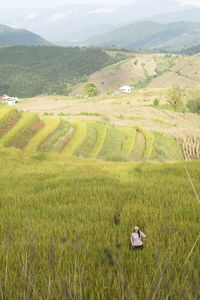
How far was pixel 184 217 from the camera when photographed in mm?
3070

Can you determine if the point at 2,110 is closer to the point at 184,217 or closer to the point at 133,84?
the point at 184,217

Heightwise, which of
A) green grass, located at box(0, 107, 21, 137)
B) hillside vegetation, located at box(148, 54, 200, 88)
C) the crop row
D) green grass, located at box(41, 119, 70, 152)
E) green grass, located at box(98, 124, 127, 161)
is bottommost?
the crop row

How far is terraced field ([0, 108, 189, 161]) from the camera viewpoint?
15.6 metres

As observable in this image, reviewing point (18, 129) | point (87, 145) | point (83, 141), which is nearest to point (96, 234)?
point (18, 129)

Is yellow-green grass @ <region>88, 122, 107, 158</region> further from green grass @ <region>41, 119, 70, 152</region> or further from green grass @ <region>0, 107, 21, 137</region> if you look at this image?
green grass @ <region>0, 107, 21, 137</region>

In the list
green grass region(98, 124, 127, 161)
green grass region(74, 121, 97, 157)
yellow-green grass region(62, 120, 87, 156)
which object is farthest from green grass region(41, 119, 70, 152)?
green grass region(98, 124, 127, 161)

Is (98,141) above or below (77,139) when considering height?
below

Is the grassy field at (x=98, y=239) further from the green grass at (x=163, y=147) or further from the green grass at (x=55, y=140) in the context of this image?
the green grass at (x=163, y=147)

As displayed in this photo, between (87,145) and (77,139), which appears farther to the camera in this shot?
(77,139)

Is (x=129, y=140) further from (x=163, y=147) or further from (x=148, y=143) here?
(x=163, y=147)

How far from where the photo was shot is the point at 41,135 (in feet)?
56.0

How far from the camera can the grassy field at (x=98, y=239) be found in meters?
1.50

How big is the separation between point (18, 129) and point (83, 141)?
188 inches

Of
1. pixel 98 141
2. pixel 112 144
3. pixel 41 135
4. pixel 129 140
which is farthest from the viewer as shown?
pixel 129 140
